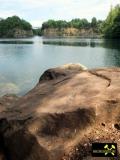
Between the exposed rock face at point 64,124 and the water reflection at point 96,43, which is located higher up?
the exposed rock face at point 64,124

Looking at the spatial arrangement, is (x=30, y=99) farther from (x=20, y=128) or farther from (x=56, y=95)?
(x=20, y=128)

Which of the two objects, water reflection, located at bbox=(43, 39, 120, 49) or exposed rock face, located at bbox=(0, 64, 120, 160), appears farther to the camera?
water reflection, located at bbox=(43, 39, 120, 49)

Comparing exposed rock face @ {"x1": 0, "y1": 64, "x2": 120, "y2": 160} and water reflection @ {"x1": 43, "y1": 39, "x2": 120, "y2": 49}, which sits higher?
exposed rock face @ {"x1": 0, "y1": 64, "x2": 120, "y2": 160}

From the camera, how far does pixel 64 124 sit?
7.84 metres

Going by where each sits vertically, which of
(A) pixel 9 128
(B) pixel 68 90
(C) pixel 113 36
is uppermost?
(B) pixel 68 90

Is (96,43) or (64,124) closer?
(64,124)

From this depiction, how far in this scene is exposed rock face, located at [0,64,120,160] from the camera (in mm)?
7520

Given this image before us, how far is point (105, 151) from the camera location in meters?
6.27

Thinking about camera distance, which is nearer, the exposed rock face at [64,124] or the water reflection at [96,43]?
the exposed rock face at [64,124]

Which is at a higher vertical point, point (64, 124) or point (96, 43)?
point (64, 124)

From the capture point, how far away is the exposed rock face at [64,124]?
7.52m

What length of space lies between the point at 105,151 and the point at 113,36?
377 feet

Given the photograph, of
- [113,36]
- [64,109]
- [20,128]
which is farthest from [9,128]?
[113,36]

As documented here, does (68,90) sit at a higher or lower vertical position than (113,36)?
higher
